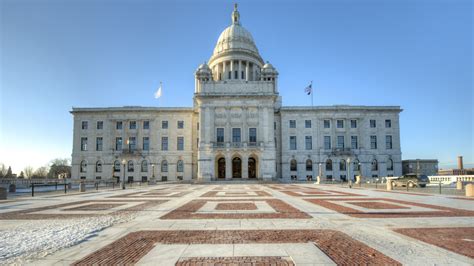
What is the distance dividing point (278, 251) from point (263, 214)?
542 centimetres

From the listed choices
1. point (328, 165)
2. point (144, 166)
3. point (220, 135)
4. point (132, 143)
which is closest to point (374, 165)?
point (328, 165)

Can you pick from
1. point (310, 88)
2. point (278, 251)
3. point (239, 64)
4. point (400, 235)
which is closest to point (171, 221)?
point (278, 251)

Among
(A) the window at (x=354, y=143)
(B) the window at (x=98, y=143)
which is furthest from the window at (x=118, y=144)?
(A) the window at (x=354, y=143)

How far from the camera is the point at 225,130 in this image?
189ft

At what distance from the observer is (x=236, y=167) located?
5962cm

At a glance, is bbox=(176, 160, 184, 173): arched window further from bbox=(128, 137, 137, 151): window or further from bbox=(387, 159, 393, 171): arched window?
bbox=(387, 159, 393, 171): arched window

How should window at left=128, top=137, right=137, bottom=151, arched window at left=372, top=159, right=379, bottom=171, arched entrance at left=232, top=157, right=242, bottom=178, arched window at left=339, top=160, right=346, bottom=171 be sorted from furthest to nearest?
window at left=128, top=137, right=137, bottom=151 → arched window at left=372, top=159, right=379, bottom=171 → arched window at left=339, top=160, right=346, bottom=171 → arched entrance at left=232, top=157, right=242, bottom=178

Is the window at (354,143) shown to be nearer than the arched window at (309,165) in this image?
No

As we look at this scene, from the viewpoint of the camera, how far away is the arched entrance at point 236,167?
59031 millimetres

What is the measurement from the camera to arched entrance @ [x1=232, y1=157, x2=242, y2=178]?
194 ft

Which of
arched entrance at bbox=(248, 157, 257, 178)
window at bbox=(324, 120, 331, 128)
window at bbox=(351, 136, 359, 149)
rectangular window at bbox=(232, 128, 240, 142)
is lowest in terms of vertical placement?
arched entrance at bbox=(248, 157, 257, 178)

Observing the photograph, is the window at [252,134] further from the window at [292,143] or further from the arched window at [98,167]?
the arched window at [98,167]

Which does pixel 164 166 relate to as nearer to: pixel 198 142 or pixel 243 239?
pixel 198 142

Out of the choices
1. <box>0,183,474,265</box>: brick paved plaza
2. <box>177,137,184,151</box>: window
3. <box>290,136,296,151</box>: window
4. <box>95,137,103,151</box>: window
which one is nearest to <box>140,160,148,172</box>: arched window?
<box>177,137,184,151</box>: window
